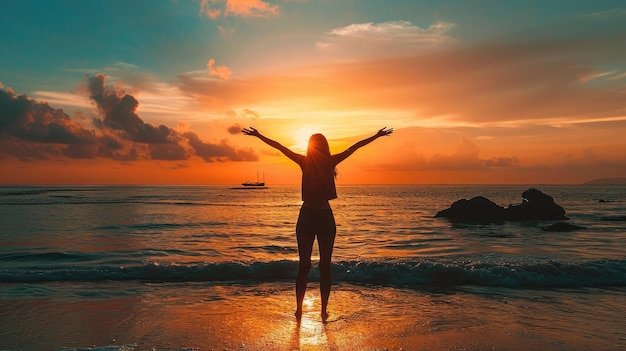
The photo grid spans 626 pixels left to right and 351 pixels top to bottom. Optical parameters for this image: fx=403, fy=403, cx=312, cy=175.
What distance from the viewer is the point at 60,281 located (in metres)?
10.7

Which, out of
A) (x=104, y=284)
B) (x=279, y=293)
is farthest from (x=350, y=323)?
(x=104, y=284)

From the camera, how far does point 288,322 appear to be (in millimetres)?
6836

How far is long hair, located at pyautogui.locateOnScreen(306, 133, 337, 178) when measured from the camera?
647 centimetres

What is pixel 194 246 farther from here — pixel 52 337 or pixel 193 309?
pixel 52 337

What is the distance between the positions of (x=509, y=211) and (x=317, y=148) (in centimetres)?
3057

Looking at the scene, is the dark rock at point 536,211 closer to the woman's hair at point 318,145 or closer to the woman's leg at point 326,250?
the woman's leg at point 326,250

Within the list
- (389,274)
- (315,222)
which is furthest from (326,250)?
(389,274)

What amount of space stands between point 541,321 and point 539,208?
29.3 metres

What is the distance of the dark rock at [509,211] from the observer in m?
32.0

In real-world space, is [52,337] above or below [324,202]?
below

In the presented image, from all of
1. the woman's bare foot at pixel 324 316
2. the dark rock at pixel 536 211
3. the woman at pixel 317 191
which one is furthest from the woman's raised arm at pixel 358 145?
the dark rock at pixel 536 211

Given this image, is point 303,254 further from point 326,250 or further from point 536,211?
point 536,211

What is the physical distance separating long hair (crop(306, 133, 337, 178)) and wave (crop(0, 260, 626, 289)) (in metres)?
5.42

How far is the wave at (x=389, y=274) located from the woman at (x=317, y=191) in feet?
15.7
